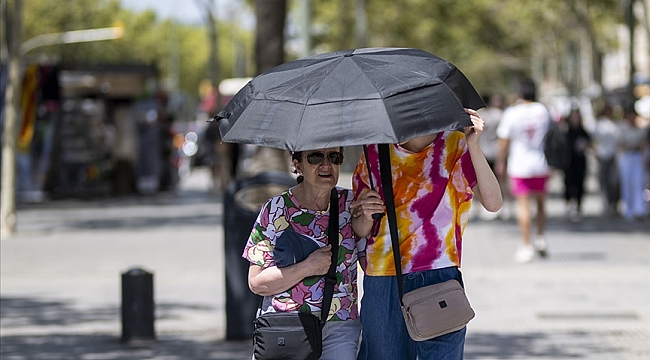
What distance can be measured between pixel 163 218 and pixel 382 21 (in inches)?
1194

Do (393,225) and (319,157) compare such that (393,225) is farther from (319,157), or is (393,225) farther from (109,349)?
(109,349)

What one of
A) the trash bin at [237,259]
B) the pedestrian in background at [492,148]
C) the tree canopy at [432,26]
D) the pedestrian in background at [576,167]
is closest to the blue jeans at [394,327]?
the trash bin at [237,259]

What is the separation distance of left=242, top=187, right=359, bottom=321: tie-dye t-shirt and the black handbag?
4 cm

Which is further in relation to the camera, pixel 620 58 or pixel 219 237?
pixel 620 58

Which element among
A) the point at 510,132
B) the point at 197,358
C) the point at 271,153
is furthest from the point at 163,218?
the point at 197,358

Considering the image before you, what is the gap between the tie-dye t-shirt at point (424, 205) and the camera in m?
4.29

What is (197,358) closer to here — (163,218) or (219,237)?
(219,237)

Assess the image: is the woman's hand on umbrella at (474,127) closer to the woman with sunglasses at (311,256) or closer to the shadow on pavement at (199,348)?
the woman with sunglasses at (311,256)

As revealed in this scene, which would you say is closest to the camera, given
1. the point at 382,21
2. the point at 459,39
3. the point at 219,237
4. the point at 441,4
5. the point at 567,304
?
the point at 567,304

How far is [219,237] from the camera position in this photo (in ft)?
53.4

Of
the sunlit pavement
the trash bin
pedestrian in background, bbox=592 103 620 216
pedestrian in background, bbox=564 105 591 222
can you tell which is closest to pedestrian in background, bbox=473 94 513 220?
the sunlit pavement

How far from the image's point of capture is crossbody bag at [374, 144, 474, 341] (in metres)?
4.18

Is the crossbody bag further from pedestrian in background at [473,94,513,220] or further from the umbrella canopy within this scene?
pedestrian in background at [473,94,513,220]

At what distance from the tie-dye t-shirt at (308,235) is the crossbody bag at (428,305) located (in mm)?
181
